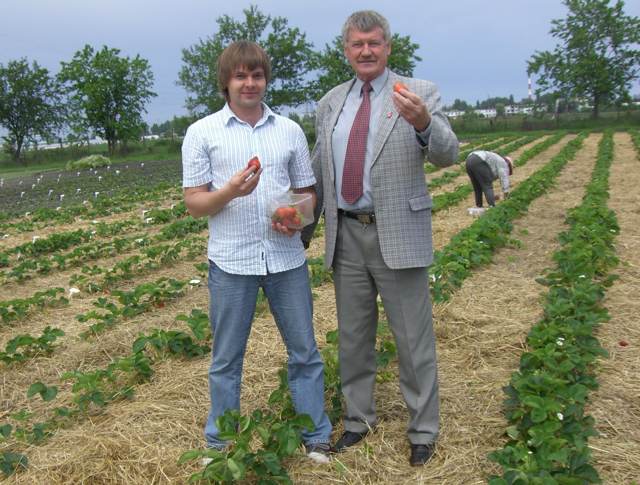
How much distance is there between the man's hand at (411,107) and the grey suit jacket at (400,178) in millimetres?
115

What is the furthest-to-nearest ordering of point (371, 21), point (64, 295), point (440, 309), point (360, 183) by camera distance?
point (64, 295) → point (440, 309) → point (360, 183) → point (371, 21)

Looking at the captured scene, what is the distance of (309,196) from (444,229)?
19.8 ft

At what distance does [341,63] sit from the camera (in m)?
42.0

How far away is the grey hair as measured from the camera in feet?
8.65

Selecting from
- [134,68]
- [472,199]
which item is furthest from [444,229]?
[134,68]

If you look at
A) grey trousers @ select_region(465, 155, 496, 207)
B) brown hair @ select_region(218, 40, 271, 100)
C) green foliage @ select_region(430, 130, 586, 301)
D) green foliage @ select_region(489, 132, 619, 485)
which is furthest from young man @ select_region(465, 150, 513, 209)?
brown hair @ select_region(218, 40, 271, 100)

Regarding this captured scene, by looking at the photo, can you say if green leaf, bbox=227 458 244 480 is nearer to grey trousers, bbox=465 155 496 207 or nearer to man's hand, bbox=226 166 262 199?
man's hand, bbox=226 166 262 199

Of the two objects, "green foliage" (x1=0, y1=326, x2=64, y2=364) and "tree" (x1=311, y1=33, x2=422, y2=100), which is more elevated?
"tree" (x1=311, y1=33, x2=422, y2=100)

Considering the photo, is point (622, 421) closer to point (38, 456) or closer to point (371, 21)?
point (371, 21)

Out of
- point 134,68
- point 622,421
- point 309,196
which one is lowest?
point 622,421

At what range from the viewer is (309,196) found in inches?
110

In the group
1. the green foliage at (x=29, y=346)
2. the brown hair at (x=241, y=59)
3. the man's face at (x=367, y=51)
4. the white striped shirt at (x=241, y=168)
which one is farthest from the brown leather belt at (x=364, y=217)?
the green foliage at (x=29, y=346)

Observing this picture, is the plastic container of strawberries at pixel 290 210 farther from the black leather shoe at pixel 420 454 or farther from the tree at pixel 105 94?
the tree at pixel 105 94

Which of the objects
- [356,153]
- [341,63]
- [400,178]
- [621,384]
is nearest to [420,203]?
[400,178]
